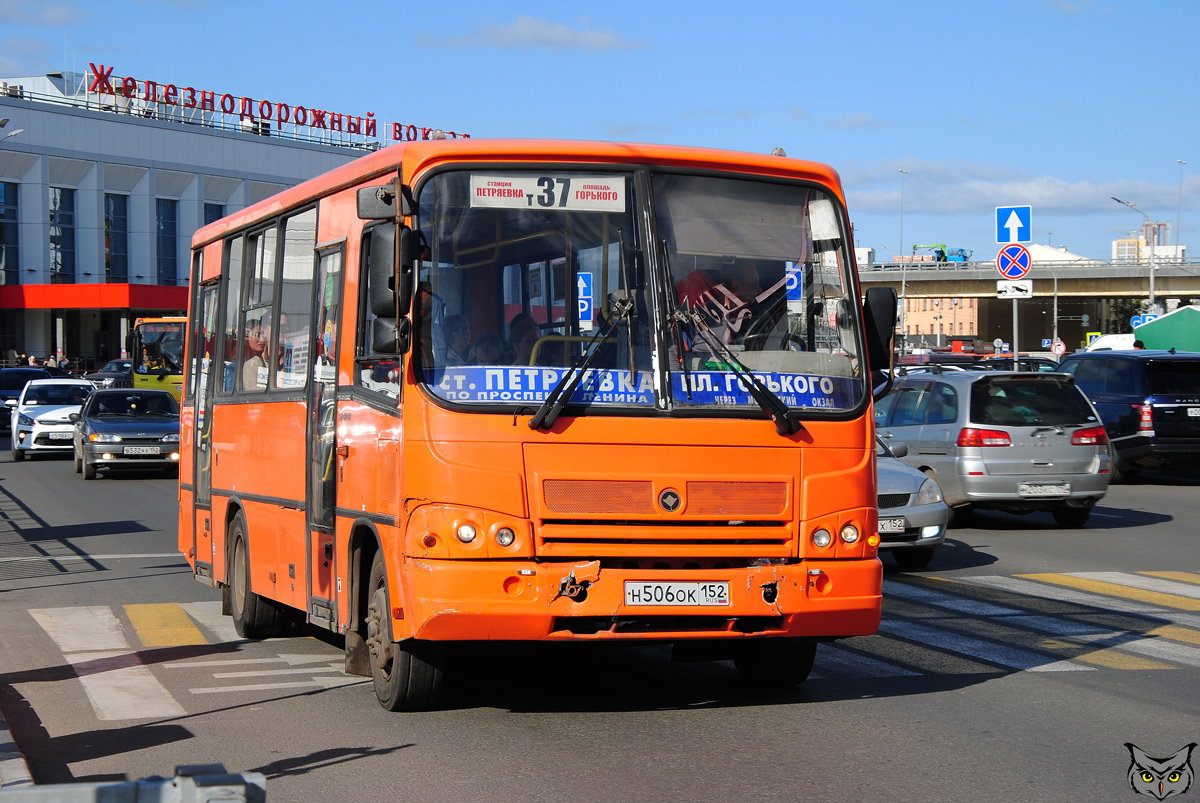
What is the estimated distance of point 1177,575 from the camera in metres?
12.7

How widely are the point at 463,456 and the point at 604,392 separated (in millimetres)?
702

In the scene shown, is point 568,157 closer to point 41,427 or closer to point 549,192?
point 549,192

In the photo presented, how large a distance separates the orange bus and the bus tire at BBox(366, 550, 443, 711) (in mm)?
15

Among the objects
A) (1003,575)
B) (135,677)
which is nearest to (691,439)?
(135,677)

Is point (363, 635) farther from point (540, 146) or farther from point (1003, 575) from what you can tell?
point (1003, 575)

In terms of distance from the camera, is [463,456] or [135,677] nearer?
[463,456]

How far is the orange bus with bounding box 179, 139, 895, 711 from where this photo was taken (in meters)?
6.31

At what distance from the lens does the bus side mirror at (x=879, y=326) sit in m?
7.23

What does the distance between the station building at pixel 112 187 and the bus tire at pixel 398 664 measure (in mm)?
68462

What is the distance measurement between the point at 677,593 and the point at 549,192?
76.1 inches

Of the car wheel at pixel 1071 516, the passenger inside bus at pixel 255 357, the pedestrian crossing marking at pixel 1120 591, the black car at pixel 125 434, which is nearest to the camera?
the passenger inside bus at pixel 255 357

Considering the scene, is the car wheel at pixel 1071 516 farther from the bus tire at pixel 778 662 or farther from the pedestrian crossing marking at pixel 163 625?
the pedestrian crossing marking at pixel 163 625

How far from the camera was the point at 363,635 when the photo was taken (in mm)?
7410

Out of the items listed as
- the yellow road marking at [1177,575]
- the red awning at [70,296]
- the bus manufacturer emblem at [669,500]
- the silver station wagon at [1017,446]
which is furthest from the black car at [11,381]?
the bus manufacturer emblem at [669,500]
